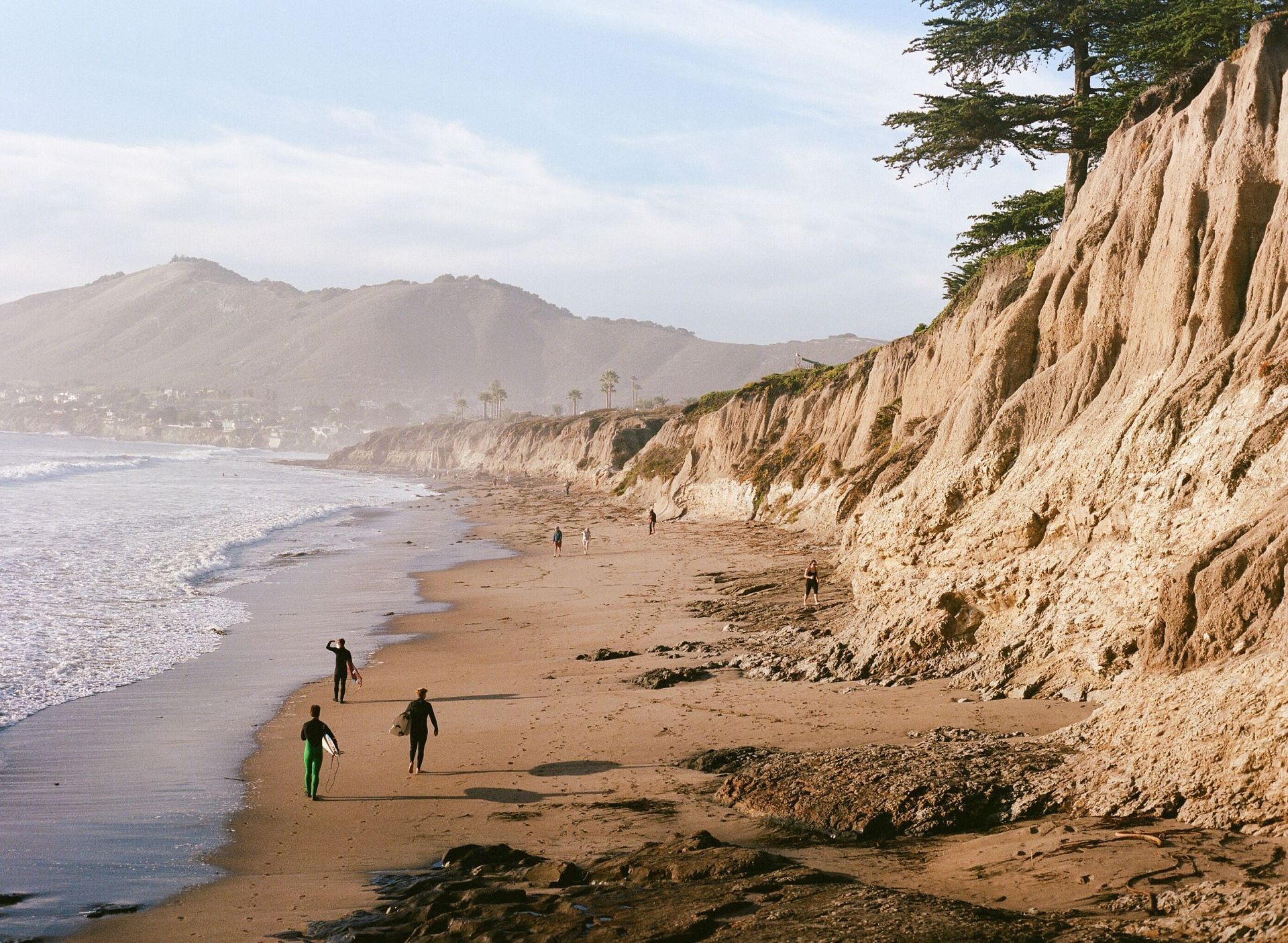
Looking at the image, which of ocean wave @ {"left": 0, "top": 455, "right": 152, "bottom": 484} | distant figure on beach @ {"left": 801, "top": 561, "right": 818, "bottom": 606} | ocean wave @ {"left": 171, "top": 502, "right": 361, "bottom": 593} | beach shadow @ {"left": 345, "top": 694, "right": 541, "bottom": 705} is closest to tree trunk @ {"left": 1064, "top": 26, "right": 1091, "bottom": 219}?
distant figure on beach @ {"left": 801, "top": 561, "right": 818, "bottom": 606}

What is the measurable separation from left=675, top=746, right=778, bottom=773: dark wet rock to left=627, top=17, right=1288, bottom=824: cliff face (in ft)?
12.9

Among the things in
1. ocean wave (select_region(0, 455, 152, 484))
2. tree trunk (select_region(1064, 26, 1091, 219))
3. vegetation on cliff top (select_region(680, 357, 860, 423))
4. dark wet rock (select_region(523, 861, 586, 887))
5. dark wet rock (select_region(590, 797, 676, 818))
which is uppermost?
tree trunk (select_region(1064, 26, 1091, 219))

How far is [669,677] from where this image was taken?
1750cm

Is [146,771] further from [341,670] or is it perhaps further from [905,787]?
[905,787]

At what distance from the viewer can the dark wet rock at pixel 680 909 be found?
287 inches

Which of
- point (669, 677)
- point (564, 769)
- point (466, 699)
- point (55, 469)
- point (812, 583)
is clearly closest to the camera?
point (564, 769)

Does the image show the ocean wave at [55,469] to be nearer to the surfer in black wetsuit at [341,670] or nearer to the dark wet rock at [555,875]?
the surfer in black wetsuit at [341,670]

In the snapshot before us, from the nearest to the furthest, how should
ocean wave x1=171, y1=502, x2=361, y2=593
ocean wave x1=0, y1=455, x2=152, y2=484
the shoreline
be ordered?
the shoreline
ocean wave x1=171, y1=502, x2=361, y2=593
ocean wave x1=0, y1=455, x2=152, y2=484

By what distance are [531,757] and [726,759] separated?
2906 mm

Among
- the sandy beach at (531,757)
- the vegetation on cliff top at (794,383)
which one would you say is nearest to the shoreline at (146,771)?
the sandy beach at (531,757)

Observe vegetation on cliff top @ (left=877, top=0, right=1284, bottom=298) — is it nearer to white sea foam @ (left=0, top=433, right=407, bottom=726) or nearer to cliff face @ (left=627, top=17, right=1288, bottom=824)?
cliff face @ (left=627, top=17, right=1288, bottom=824)

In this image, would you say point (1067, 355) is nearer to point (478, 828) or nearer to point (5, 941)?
point (478, 828)

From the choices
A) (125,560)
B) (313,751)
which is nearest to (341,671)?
(313,751)

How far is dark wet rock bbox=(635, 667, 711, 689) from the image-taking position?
17312 millimetres
